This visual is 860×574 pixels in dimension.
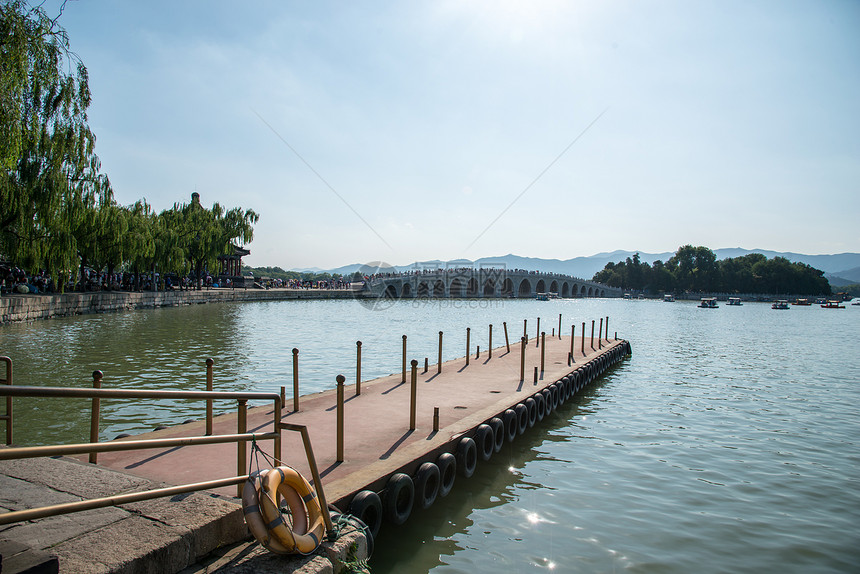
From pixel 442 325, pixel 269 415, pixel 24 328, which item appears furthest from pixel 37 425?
pixel 442 325

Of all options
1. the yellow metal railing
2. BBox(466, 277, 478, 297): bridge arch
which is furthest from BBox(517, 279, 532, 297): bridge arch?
the yellow metal railing

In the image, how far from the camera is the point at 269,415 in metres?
10.1

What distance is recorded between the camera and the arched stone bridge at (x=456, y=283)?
104 m

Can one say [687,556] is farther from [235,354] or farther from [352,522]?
[235,354]

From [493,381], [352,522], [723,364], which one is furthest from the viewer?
[723,364]

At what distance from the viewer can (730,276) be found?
538ft

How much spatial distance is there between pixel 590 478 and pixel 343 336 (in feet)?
85.4

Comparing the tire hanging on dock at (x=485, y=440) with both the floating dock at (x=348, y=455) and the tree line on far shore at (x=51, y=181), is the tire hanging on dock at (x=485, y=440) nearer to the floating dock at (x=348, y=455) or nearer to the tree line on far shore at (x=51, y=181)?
the floating dock at (x=348, y=455)

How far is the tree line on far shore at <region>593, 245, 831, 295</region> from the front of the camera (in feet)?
519

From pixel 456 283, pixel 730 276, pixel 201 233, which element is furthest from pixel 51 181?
pixel 730 276

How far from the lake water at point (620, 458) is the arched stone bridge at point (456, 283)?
75818 millimetres

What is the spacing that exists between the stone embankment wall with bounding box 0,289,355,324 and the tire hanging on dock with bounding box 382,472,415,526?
3299 cm

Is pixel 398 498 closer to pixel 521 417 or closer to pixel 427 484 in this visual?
pixel 427 484

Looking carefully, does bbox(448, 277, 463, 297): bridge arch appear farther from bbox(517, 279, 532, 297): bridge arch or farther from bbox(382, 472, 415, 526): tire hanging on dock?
bbox(382, 472, 415, 526): tire hanging on dock
